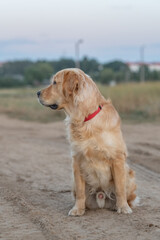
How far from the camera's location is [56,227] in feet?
16.8

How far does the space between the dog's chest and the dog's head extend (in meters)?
0.69

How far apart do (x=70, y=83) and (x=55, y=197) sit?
1989 millimetres

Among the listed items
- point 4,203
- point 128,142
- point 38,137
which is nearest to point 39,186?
point 4,203

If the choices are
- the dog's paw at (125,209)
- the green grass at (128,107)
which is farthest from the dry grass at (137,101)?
the dog's paw at (125,209)

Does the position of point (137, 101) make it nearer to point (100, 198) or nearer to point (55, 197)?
point (55, 197)

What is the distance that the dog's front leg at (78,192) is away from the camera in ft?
18.8

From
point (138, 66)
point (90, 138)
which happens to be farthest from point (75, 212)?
point (138, 66)

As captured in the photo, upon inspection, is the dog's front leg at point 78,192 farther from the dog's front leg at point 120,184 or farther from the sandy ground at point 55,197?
the dog's front leg at point 120,184

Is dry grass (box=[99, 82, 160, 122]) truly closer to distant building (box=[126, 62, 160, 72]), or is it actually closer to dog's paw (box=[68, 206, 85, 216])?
dog's paw (box=[68, 206, 85, 216])

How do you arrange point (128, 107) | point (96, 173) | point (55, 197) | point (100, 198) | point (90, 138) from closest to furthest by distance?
point (90, 138)
point (96, 173)
point (100, 198)
point (55, 197)
point (128, 107)

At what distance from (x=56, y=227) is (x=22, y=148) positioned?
635 centimetres

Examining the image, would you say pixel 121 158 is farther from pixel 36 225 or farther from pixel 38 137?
pixel 38 137

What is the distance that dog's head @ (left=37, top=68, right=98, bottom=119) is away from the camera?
18.1ft

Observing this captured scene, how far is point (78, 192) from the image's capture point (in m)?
A: 5.81
